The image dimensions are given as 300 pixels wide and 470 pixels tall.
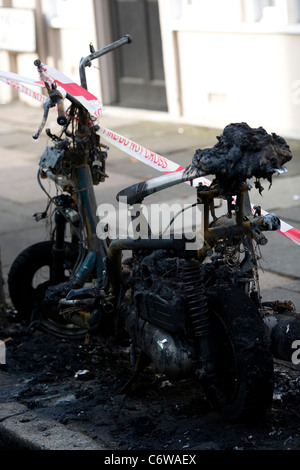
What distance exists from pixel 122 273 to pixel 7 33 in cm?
1097

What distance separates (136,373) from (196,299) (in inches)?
25.7

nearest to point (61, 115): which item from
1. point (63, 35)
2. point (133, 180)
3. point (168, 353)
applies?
point (168, 353)

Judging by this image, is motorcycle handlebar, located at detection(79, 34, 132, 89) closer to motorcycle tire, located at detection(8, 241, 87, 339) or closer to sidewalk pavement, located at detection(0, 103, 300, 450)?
motorcycle tire, located at detection(8, 241, 87, 339)

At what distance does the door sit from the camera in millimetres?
13055

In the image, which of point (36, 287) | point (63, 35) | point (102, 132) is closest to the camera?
point (102, 132)

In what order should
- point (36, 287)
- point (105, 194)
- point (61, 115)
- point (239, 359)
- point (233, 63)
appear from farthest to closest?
point (233, 63), point (105, 194), point (36, 287), point (61, 115), point (239, 359)

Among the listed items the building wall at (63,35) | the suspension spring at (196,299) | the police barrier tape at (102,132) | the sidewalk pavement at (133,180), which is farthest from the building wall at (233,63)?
the suspension spring at (196,299)

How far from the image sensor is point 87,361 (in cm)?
546

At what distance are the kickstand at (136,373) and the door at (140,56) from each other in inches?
341

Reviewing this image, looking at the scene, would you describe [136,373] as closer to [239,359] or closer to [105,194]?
[239,359]

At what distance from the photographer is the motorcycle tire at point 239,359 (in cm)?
420

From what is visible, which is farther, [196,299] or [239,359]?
[196,299]

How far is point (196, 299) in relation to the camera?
4.41 meters
